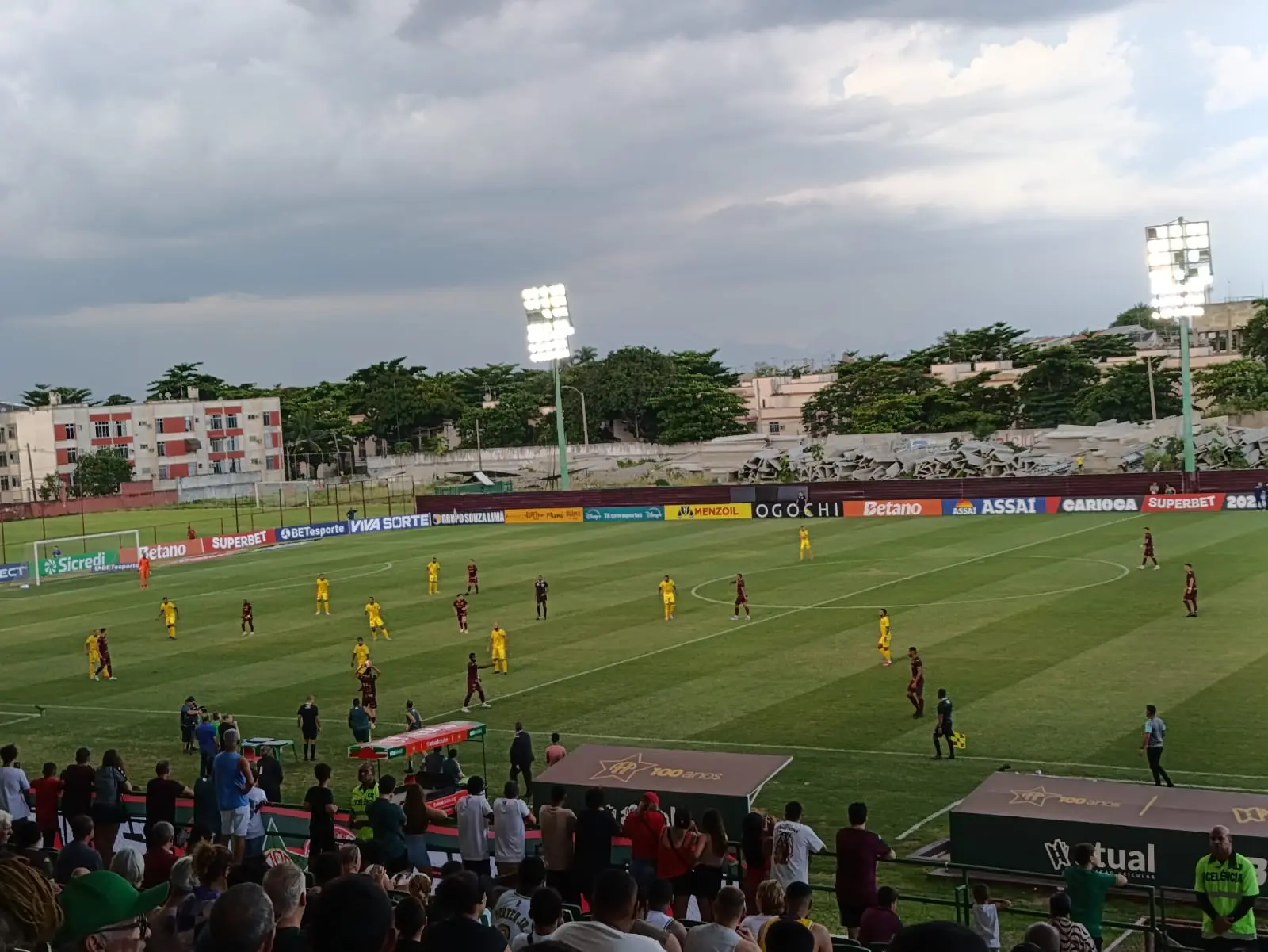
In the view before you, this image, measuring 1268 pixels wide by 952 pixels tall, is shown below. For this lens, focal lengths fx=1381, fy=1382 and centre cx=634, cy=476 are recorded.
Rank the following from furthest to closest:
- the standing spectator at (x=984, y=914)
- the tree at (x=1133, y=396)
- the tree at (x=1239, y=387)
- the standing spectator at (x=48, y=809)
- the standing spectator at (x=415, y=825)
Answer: the tree at (x=1133, y=396) < the tree at (x=1239, y=387) < the standing spectator at (x=48, y=809) < the standing spectator at (x=415, y=825) < the standing spectator at (x=984, y=914)

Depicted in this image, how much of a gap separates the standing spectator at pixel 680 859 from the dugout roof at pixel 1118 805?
553 centimetres

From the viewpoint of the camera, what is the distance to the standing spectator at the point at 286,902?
608 centimetres

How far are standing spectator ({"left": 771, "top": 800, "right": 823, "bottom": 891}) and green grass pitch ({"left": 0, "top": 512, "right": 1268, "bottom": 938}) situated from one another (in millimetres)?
7966

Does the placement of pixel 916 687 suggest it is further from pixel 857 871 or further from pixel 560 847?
pixel 560 847

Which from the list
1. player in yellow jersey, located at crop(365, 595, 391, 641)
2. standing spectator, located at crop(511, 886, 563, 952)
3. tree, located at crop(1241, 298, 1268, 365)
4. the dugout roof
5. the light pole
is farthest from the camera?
the light pole

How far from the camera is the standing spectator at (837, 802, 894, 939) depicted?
12.3 meters

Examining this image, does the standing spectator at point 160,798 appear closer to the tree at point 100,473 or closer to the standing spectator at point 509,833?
the standing spectator at point 509,833

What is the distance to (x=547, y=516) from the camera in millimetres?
80062

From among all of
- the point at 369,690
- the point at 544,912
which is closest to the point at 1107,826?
the point at 544,912

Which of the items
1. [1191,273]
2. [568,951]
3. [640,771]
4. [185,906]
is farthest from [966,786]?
[1191,273]

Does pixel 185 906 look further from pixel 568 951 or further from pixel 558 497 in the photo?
pixel 558 497

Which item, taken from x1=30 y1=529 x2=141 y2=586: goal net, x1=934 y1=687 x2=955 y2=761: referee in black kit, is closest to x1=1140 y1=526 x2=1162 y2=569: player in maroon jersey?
x1=934 y1=687 x2=955 y2=761: referee in black kit

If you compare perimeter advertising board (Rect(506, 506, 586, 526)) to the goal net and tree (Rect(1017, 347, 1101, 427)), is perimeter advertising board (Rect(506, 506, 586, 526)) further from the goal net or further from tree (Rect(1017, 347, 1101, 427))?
tree (Rect(1017, 347, 1101, 427))

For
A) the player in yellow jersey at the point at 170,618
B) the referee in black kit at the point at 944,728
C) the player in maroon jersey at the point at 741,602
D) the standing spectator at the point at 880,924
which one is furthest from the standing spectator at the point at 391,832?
the player in yellow jersey at the point at 170,618
